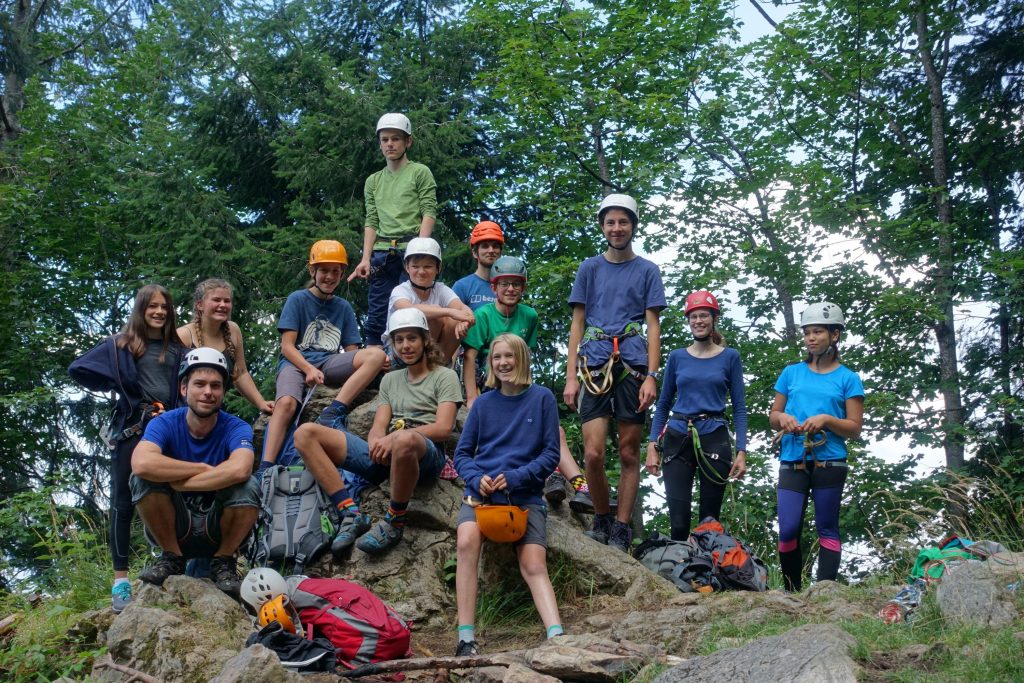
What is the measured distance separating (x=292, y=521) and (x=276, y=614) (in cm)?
167

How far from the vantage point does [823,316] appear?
720 cm

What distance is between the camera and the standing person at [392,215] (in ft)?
29.9

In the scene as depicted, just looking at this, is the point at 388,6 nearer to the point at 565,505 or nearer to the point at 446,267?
the point at 446,267

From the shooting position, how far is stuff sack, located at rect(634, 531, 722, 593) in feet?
23.5

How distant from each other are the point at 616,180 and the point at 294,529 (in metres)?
10.7

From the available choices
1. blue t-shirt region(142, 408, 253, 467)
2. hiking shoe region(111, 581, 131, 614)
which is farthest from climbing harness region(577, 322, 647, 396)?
hiking shoe region(111, 581, 131, 614)

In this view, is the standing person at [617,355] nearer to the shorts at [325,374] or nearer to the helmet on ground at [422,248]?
the helmet on ground at [422,248]

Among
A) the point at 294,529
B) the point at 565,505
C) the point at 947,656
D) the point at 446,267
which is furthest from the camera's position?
the point at 446,267

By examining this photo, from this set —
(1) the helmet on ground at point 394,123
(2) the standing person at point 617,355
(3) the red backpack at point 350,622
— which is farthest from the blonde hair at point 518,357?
(1) the helmet on ground at point 394,123

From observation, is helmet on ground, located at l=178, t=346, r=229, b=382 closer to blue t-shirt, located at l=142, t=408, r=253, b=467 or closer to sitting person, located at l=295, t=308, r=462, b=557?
blue t-shirt, located at l=142, t=408, r=253, b=467

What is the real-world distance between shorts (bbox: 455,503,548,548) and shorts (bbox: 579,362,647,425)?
1.17m

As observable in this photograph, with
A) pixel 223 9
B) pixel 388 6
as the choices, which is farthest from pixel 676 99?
pixel 223 9

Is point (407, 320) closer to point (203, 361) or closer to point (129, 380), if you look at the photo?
point (203, 361)

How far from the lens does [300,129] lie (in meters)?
15.4
